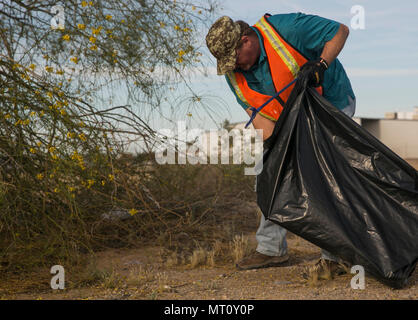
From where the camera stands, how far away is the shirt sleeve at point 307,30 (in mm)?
2643

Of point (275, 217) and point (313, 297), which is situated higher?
point (275, 217)

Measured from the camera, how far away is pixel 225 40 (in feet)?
8.62

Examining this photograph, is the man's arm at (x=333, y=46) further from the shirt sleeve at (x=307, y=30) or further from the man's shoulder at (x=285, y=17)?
the man's shoulder at (x=285, y=17)

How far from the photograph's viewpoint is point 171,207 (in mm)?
4359

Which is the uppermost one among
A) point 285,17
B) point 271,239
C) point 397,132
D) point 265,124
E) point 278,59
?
point 397,132

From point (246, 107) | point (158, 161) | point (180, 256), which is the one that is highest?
point (246, 107)

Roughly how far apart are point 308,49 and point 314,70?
0.78ft

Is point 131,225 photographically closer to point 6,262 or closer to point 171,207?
point 171,207

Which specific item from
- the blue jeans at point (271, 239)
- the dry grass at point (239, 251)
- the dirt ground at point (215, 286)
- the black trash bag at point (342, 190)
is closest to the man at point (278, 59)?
the black trash bag at point (342, 190)

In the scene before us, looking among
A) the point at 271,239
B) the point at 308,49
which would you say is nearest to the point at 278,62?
the point at 308,49

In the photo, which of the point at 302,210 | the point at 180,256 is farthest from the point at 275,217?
the point at 180,256

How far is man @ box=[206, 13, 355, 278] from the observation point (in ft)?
8.61

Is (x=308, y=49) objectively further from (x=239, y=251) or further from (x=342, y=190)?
(x=239, y=251)

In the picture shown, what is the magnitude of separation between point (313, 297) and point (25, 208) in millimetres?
2095
